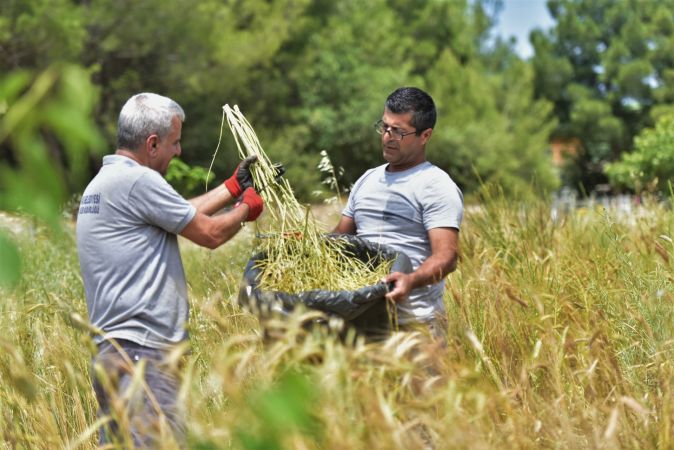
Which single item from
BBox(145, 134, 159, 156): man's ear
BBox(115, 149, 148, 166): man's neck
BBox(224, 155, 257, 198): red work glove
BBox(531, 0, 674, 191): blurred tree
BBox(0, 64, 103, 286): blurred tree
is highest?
BBox(0, 64, 103, 286): blurred tree

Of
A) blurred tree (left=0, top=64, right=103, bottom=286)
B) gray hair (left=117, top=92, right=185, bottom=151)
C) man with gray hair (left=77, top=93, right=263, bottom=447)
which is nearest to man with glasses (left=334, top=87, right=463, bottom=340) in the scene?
man with gray hair (left=77, top=93, right=263, bottom=447)

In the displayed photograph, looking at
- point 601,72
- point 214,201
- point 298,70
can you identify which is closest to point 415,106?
point 214,201

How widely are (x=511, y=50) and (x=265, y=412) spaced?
49.3 m

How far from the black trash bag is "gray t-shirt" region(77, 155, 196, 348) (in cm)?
33

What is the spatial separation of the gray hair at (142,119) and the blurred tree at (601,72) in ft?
141

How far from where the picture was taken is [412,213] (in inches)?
129

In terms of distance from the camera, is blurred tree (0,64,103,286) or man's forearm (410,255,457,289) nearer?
blurred tree (0,64,103,286)

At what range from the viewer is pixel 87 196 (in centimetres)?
292

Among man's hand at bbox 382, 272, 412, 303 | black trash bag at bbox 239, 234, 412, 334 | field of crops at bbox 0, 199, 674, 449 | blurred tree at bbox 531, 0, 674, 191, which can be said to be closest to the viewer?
field of crops at bbox 0, 199, 674, 449

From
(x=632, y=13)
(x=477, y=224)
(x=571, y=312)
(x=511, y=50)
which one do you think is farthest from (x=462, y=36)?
(x=571, y=312)

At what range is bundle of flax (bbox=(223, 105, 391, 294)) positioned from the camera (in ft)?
9.75

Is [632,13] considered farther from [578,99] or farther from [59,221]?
[59,221]

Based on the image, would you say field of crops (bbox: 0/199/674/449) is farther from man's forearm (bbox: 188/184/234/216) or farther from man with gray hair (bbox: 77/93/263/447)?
man's forearm (bbox: 188/184/234/216)

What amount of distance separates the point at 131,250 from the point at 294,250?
2.08ft
